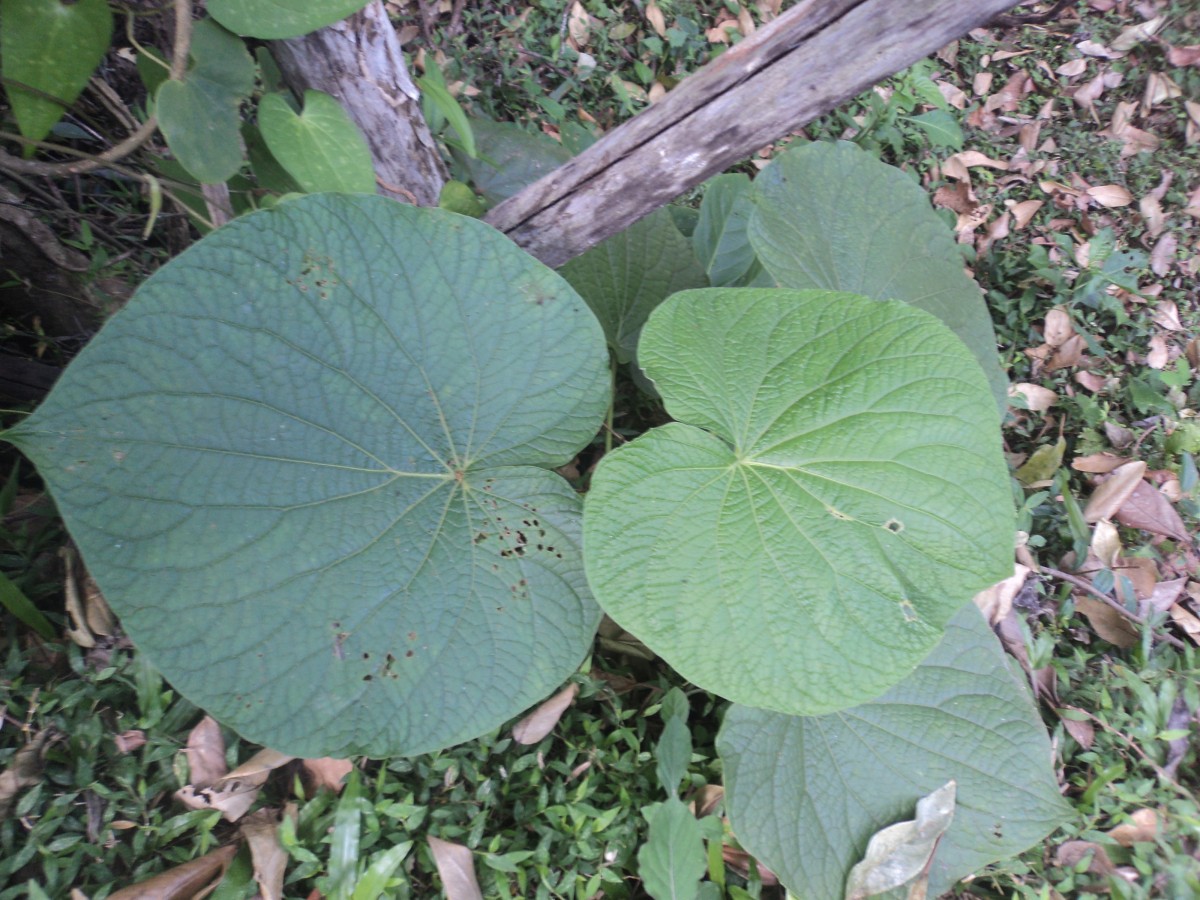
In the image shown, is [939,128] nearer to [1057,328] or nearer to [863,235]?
[1057,328]

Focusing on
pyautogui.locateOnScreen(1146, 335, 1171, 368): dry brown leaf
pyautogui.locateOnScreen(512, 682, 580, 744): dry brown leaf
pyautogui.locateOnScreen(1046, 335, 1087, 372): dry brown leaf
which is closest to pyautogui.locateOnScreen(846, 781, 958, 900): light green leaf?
pyautogui.locateOnScreen(512, 682, 580, 744): dry brown leaf

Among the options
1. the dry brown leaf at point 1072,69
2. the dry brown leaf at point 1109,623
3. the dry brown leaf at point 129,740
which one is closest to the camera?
the dry brown leaf at point 129,740

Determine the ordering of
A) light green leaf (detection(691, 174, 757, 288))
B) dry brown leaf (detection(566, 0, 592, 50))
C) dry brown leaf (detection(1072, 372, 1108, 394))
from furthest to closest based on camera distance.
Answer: dry brown leaf (detection(566, 0, 592, 50)), dry brown leaf (detection(1072, 372, 1108, 394)), light green leaf (detection(691, 174, 757, 288))

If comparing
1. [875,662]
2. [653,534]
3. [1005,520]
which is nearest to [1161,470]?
[1005,520]

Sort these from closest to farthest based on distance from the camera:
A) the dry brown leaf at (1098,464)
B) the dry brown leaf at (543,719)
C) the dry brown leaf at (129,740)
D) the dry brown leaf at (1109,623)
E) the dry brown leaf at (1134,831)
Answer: the dry brown leaf at (129,740) → the dry brown leaf at (543,719) → the dry brown leaf at (1134,831) → the dry brown leaf at (1109,623) → the dry brown leaf at (1098,464)

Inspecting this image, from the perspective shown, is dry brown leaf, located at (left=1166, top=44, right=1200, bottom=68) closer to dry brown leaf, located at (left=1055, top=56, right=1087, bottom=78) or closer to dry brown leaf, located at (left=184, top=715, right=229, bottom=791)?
dry brown leaf, located at (left=1055, top=56, right=1087, bottom=78)

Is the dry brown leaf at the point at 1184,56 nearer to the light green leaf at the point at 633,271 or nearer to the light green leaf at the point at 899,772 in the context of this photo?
the light green leaf at the point at 633,271

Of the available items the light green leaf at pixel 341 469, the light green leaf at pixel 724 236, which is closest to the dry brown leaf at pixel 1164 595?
the light green leaf at pixel 724 236
